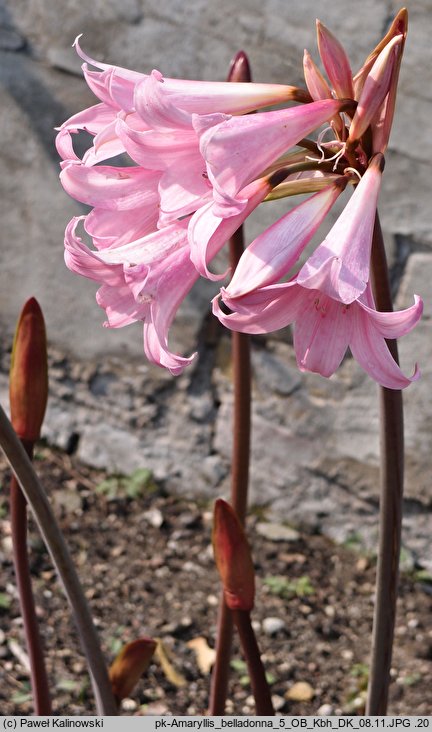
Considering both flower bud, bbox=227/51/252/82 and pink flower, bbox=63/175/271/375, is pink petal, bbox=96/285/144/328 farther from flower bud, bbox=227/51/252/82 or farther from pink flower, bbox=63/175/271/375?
flower bud, bbox=227/51/252/82

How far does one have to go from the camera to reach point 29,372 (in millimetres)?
1028

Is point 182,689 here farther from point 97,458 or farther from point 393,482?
point 393,482

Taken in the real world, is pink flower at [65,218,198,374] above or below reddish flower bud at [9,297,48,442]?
above

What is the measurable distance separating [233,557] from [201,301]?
43.6 inches

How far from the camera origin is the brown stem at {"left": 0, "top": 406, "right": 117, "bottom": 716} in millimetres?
880

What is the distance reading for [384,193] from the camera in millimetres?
1787

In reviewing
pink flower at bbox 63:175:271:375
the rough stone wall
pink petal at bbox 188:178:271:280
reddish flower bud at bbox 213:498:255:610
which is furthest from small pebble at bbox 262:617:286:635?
pink petal at bbox 188:178:271:280

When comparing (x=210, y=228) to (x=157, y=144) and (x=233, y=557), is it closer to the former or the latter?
(x=157, y=144)

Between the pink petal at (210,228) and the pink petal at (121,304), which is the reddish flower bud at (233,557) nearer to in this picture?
the pink petal at (121,304)

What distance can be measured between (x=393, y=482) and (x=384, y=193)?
106 cm

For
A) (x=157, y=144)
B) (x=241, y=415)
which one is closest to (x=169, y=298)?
(x=157, y=144)

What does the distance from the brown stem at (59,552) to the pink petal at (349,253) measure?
0.37 metres

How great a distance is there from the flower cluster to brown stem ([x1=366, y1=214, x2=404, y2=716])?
0.06 metres
